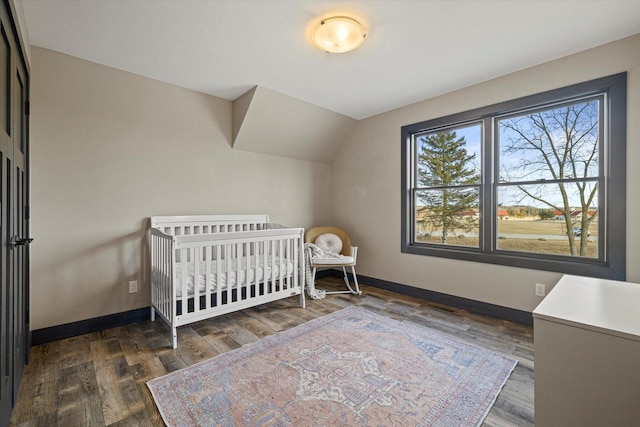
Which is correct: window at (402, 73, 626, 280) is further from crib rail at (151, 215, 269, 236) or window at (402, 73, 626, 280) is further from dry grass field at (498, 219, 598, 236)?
crib rail at (151, 215, 269, 236)

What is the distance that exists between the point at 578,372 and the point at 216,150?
3.23 m

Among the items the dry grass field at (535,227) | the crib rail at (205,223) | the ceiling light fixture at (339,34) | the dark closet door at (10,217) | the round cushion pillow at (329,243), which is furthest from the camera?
the round cushion pillow at (329,243)

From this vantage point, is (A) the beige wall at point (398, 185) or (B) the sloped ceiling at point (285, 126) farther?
(B) the sloped ceiling at point (285, 126)

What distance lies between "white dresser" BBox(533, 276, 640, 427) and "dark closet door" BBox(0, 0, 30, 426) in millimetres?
2199

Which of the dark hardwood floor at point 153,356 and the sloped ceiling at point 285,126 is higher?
the sloped ceiling at point 285,126

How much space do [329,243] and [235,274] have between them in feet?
5.20

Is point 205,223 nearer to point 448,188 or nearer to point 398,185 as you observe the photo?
point 398,185

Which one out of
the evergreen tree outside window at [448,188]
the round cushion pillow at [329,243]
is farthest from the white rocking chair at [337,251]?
the evergreen tree outside window at [448,188]

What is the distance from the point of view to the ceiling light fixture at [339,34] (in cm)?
183

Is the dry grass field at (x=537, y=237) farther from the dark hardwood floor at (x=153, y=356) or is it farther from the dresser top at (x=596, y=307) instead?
the dresser top at (x=596, y=307)

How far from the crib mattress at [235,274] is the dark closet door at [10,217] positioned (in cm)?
85

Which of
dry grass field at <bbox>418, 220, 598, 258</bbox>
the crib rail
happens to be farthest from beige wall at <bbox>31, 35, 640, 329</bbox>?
dry grass field at <bbox>418, 220, 598, 258</bbox>

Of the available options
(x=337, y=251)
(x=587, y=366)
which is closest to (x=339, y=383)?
(x=587, y=366)

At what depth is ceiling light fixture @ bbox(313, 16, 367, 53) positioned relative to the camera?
72.1 inches
